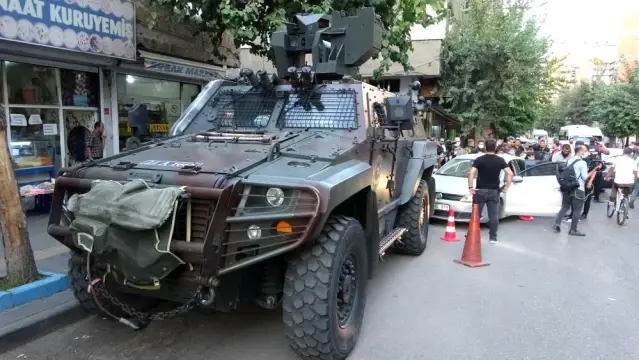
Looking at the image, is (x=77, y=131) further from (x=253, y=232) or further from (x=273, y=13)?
(x=253, y=232)

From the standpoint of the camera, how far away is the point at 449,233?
827cm

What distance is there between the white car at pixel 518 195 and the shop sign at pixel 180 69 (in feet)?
19.0

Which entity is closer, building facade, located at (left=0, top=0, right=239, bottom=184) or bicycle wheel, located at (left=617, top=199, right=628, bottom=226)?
building facade, located at (left=0, top=0, right=239, bottom=184)

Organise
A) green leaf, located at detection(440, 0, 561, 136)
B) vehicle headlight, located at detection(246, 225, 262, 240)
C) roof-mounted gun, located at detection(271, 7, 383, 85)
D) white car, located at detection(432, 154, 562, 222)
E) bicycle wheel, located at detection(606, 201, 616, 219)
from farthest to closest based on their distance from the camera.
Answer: green leaf, located at detection(440, 0, 561, 136) < bicycle wheel, located at detection(606, 201, 616, 219) < white car, located at detection(432, 154, 562, 222) < roof-mounted gun, located at detection(271, 7, 383, 85) < vehicle headlight, located at detection(246, 225, 262, 240)

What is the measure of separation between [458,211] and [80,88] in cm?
750

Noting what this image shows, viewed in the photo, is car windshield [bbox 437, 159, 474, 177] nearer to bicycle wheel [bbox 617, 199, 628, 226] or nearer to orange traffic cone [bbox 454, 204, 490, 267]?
bicycle wheel [bbox 617, 199, 628, 226]

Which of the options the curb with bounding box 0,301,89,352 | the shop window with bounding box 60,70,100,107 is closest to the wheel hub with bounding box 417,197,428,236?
the curb with bounding box 0,301,89,352

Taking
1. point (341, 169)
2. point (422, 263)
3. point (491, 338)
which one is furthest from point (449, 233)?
point (341, 169)

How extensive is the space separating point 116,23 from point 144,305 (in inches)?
256

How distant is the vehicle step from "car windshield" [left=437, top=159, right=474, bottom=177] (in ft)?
14.2

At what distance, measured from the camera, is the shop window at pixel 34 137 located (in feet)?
28.4

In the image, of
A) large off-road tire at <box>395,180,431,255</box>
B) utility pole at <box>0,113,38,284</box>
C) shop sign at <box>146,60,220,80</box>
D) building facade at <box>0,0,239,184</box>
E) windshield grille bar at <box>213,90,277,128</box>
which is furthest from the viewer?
shop sign at <box>146,60,220,80</box>

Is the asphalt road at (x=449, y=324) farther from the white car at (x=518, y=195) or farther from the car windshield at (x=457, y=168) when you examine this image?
the car windshield at (x=457, y=168)

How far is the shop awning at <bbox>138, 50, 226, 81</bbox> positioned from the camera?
9938 mm
